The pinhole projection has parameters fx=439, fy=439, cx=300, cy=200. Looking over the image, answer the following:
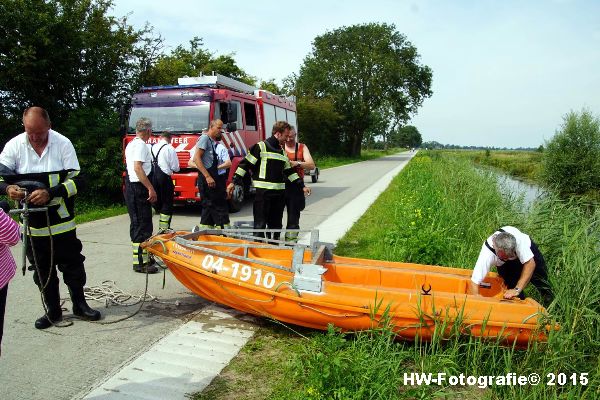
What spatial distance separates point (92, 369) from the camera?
333 centimetres

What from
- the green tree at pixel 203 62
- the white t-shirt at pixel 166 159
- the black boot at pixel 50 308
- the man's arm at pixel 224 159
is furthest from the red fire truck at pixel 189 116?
the green tree at pixel 203 62

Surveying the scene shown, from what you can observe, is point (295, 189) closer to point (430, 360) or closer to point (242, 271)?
point (242, 271)

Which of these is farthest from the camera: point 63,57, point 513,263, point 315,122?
point 315,122

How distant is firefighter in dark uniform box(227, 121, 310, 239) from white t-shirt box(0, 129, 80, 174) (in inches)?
85.6

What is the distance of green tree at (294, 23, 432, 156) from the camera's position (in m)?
45.6

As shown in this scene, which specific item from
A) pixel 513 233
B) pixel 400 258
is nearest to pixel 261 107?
pixel 400 258

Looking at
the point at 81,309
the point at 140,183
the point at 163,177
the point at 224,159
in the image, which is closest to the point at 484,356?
the point at 81,309

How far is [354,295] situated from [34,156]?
2937 mm

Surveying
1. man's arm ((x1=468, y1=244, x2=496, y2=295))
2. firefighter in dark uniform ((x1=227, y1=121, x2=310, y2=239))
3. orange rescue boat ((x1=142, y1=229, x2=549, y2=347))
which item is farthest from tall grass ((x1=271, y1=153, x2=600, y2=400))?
firefighter in dark uniform ((x1=227, y1=121, x2=310, y2=239))

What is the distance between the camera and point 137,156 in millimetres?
5359

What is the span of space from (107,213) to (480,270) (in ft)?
27.5

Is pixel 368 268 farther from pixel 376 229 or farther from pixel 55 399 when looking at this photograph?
pixel 376 229

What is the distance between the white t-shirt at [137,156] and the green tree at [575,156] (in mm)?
19538

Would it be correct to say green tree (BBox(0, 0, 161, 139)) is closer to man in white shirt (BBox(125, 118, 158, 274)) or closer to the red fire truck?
the red fire truck
